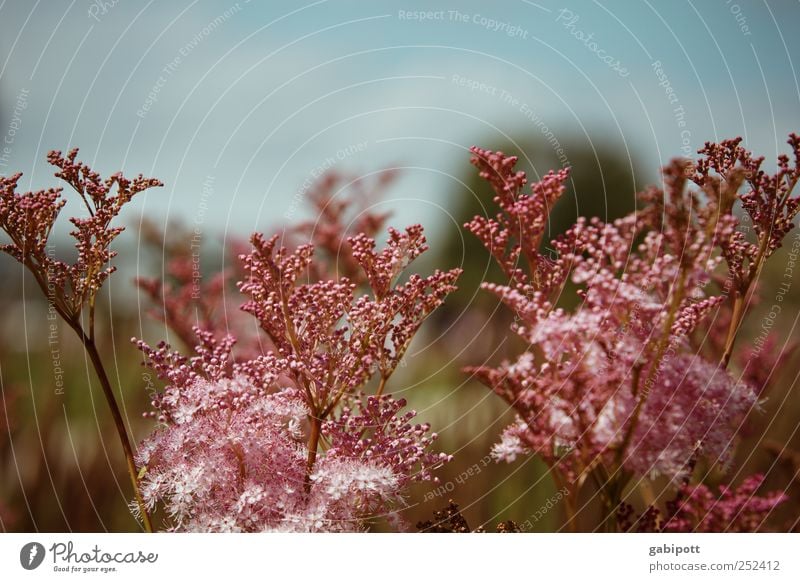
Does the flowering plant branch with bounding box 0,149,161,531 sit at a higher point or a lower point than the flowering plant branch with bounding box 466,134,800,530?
higher

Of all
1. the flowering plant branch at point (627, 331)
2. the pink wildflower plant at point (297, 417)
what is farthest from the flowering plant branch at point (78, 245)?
the flowering plant branch at point (627, 331)

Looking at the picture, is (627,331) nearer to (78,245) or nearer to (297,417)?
(297,417)

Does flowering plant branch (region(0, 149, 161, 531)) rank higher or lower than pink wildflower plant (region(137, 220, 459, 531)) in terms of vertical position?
higher

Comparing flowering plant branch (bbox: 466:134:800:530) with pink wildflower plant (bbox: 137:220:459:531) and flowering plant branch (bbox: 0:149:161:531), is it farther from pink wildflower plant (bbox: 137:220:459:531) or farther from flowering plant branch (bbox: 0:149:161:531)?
flowering plant branch (bbox: 0:149:161:531)

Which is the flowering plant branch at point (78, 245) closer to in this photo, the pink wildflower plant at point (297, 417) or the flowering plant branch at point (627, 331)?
the pink wildflower plant at point (297, 417)

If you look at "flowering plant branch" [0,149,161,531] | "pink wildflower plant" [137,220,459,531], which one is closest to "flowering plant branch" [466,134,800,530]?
"pink wildflower plant" [137,220,459,531]

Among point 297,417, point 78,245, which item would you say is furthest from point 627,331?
point 78,245

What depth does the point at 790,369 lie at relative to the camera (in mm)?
1560

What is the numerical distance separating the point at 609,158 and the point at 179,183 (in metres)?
0.88

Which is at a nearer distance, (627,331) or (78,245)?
(627,331)

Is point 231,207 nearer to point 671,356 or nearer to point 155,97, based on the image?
point 155,97

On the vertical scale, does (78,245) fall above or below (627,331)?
above

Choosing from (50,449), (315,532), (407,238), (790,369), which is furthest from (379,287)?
(790,369)

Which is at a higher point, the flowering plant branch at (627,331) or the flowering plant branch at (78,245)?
the flowering plant branch at (78,245)
